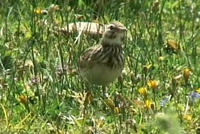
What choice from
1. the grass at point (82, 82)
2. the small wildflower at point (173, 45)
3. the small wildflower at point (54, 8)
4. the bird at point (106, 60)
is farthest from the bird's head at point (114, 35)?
the small wildflower at point (54, 8)

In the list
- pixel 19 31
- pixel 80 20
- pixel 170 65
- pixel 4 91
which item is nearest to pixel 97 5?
pixel 80 20

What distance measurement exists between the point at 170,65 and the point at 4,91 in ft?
5.38

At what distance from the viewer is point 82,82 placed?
5504 mm

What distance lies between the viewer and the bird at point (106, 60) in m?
5.22

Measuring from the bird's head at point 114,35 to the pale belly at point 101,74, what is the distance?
11.4 inches

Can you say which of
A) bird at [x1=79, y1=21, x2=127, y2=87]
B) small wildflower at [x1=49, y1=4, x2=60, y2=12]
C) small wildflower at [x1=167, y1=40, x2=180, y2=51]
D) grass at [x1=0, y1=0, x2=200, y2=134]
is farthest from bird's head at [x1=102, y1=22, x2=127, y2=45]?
small wildflower at [x1=49, y1=4, x2=60, y2=12]

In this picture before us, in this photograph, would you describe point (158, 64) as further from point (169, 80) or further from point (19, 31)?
point (19, 31)

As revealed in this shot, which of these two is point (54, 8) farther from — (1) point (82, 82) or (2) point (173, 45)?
(1) point (82, 82)

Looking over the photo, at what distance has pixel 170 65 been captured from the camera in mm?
6383

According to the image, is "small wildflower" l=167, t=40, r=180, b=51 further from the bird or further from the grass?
the bird

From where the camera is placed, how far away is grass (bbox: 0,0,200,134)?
4637 mm

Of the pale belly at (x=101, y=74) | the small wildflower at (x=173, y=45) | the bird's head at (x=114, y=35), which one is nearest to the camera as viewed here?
the pale belly at (x=101, y=74)

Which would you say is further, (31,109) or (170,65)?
(170,65)

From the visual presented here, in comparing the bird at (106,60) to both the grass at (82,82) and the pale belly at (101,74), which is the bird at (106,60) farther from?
the grass at (82,82)
